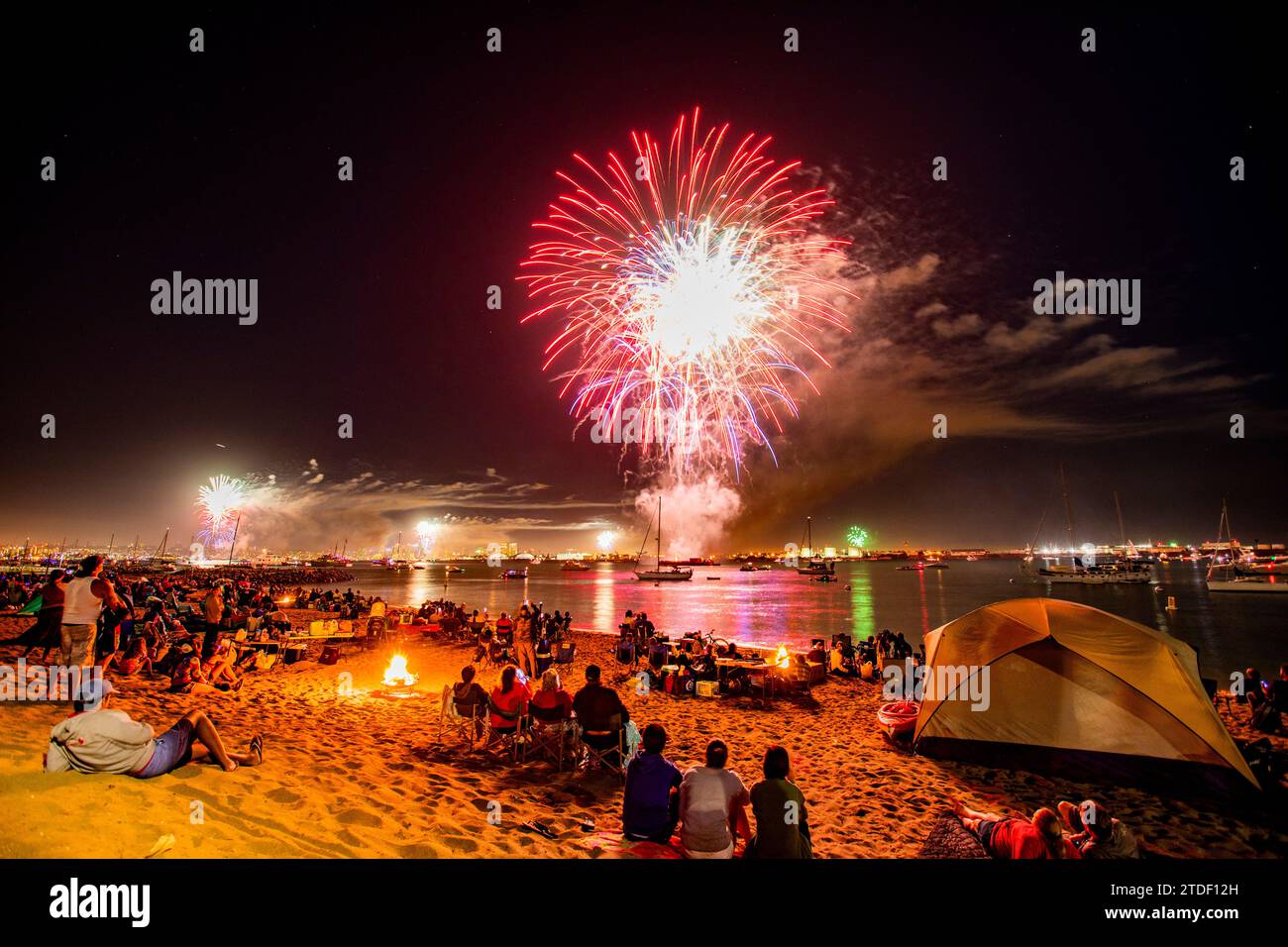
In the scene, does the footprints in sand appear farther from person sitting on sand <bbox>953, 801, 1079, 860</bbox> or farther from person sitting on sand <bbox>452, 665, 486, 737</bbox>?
person sitting on sand <bbox>953, 801, 1079, 860</bbox>

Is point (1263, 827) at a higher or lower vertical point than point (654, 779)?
lower

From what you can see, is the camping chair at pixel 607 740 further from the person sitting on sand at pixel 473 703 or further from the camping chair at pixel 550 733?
the person sitting on sand at pixel 473 703

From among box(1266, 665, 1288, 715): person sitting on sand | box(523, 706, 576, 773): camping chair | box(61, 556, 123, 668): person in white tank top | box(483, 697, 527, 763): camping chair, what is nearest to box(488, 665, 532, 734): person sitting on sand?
box(483, 697, 527, 763): camping chair

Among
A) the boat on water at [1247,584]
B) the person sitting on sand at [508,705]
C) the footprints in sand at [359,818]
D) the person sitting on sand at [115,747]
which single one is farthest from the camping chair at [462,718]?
the boat on water at [1247,584]
